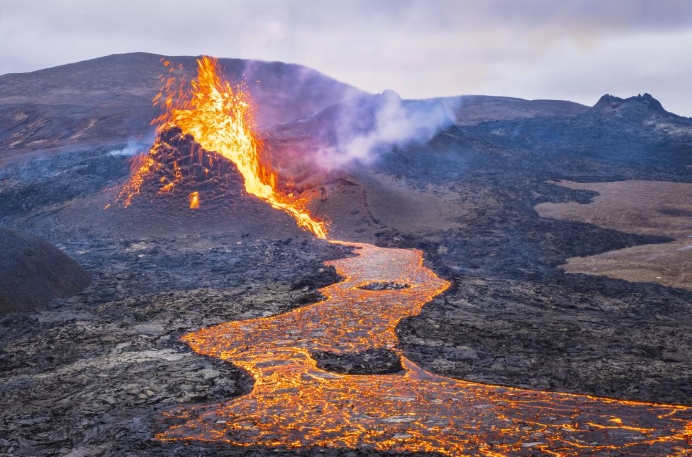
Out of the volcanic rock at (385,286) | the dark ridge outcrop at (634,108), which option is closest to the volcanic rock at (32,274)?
the volcanic rock at (385,286)

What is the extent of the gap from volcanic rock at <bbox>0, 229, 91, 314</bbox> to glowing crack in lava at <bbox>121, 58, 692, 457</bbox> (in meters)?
4.99

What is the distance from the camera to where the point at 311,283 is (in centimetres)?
1525

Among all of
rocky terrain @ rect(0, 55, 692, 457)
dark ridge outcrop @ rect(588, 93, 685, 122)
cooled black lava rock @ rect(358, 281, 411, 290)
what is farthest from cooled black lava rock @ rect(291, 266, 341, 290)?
dark ridge outcrop @ rect(588, 93, 685, 122)

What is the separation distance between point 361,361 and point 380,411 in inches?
82.0

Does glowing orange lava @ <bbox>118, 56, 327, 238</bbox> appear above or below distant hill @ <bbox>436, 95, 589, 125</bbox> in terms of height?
below

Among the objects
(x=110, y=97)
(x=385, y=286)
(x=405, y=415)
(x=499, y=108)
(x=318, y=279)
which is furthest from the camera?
(x=499, y=108)

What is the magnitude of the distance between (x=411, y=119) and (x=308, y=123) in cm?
742

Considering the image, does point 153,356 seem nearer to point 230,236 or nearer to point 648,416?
point 648,416

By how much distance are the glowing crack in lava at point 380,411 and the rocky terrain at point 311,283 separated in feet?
1.21

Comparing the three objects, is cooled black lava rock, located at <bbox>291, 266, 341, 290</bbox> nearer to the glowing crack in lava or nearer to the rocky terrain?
the rocky terrain

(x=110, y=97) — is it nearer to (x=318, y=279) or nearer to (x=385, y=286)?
(x=318, y=279)

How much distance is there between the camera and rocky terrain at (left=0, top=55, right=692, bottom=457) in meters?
8.53

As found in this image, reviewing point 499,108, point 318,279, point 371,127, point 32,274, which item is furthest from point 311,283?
point 499,108

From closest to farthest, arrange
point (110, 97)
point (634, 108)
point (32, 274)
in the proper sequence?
point (32, 274), point (634, 108), point (110, 97)
